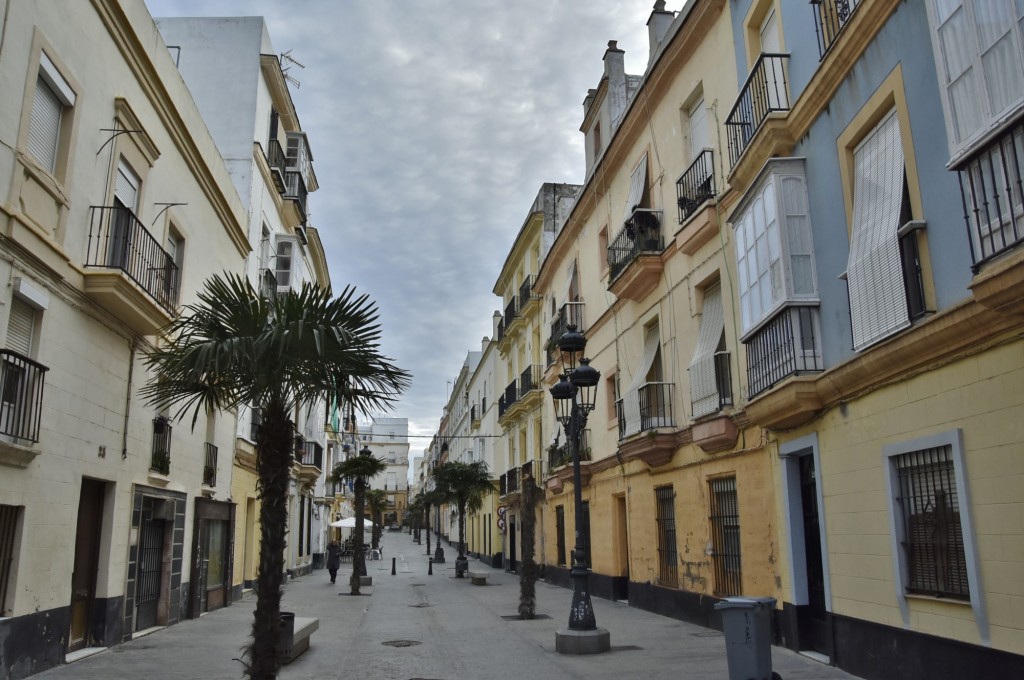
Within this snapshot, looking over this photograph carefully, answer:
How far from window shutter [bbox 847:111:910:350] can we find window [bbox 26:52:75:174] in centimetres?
942

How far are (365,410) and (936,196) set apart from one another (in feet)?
19.8

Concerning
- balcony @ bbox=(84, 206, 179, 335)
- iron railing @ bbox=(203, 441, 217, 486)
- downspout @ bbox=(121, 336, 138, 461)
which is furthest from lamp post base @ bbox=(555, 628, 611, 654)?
iron railing @ bbox=(203, 441, 217, 486)

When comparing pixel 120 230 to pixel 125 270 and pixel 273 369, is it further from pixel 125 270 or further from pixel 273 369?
pixel 273 369

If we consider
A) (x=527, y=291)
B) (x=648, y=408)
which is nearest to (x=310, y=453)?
(x=527, y=291)

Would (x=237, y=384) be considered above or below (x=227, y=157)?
below

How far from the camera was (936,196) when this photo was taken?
722cm

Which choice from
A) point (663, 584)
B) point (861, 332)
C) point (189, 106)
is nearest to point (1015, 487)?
point (861, 332)

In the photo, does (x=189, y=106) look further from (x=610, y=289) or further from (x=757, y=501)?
(x=757, y=501)

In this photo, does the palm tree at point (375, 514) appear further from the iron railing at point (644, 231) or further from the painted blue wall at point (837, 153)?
the painted blue wall at point (837, 153)

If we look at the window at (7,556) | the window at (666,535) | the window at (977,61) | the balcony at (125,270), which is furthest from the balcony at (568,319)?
the window at (977,61)

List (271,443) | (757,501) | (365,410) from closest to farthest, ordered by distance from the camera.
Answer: (271,443), (365,410), (757,501)

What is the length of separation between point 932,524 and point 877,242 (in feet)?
9.21

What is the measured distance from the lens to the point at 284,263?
2564 centimetres

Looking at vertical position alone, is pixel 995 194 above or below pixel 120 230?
below
